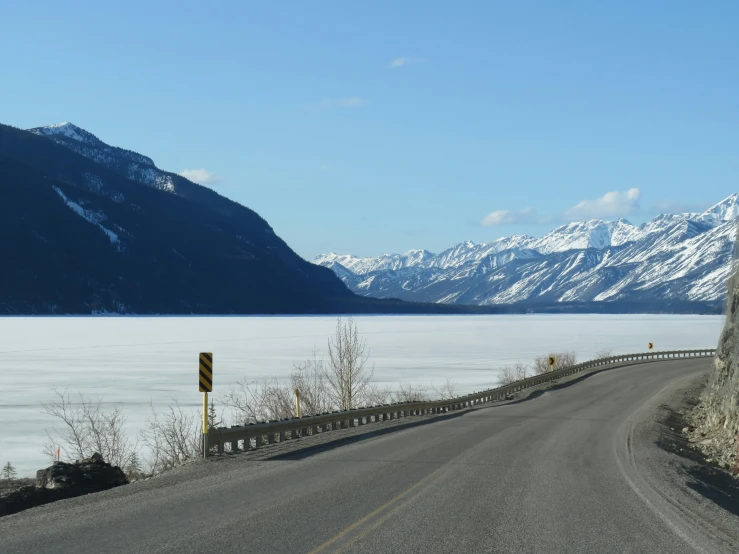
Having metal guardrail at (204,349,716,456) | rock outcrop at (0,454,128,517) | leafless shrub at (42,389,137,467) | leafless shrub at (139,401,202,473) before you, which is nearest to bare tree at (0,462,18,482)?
leafless shrub at (42,389,137,467)

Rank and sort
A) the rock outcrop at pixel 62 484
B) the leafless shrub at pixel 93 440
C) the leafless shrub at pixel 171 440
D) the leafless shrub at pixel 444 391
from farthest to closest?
the leafless shrub at pixel 444 391 → the leafless shrub at pixel 93 440 → the leafless shrub at pixel 171 440 → the rock outcrop at pixel 62 484

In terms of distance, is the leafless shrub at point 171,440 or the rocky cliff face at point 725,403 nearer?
the leafless shrub at point 171,440

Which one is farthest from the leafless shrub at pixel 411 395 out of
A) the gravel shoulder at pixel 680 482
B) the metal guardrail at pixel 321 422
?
the gravel shoulder at pixel 680 482

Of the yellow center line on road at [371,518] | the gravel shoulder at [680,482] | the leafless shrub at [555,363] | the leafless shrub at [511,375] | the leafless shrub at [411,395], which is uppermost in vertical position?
the leafless shrub at [555,363]

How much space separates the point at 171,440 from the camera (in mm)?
23922

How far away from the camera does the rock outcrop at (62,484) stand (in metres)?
13.2

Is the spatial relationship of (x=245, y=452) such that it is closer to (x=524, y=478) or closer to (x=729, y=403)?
(x=524, y=478)

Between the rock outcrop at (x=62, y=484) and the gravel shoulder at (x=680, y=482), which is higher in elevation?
the rock outcrop at (x=62, y=484)

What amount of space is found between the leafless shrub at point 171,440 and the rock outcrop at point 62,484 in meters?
2.77

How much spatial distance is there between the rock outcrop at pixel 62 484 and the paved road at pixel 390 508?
51.9 inches

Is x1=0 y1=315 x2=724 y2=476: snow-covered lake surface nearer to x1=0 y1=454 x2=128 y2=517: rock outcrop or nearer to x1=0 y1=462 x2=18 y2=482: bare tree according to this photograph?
x1=0 y1=462 x2=18 y2=482: bare tree

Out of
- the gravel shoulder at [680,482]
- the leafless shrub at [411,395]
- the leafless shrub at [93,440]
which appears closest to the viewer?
the gravel shoulder at [680,482]

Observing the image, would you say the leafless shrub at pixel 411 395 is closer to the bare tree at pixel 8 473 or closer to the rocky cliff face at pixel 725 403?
the rocky cliff face at pixel 725 403

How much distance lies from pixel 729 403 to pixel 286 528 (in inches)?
682
